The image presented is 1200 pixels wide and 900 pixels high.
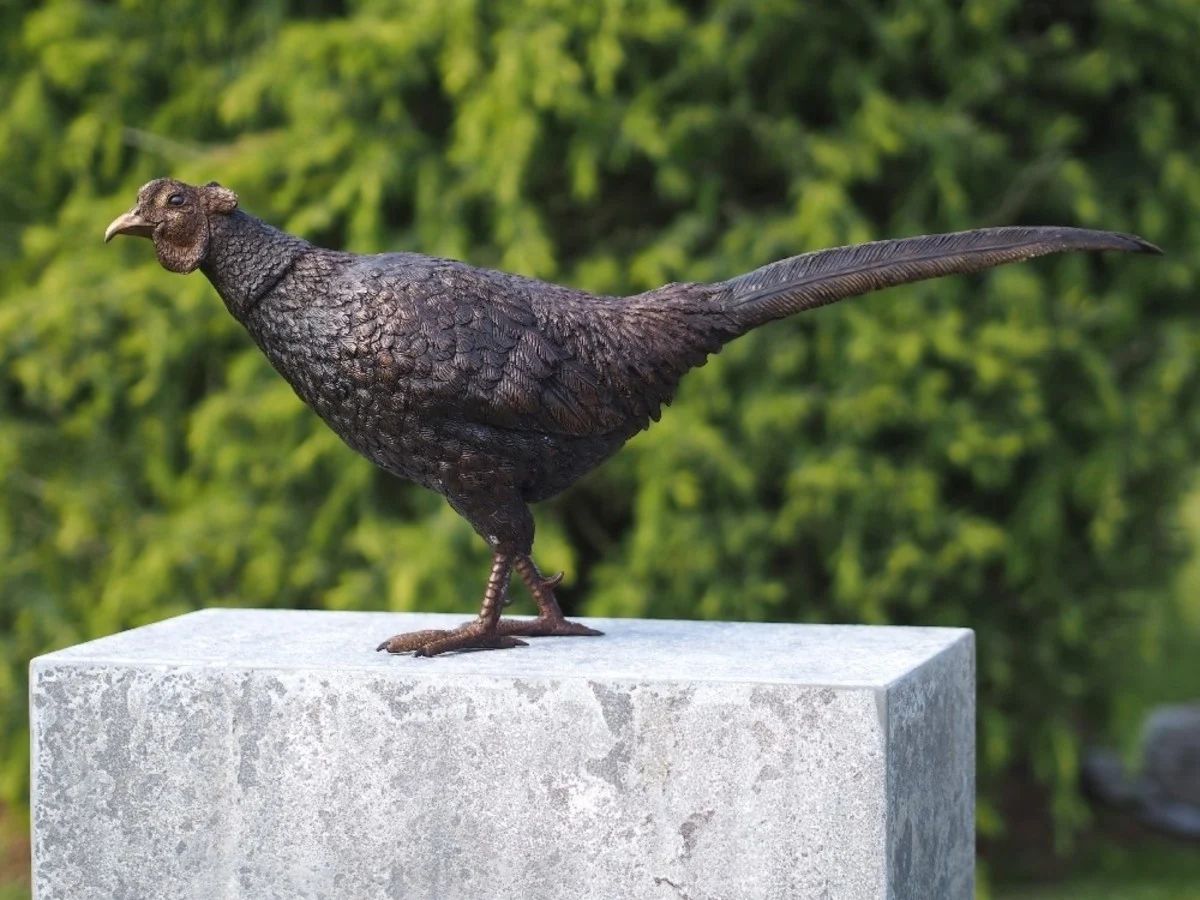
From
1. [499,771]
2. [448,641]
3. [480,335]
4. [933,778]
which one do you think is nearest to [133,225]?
[480,335]

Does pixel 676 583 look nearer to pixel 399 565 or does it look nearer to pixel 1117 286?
pixel 399 565

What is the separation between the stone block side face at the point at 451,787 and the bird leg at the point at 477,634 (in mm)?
188

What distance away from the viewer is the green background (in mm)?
4965

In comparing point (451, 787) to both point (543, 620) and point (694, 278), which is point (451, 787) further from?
point (694, 278)

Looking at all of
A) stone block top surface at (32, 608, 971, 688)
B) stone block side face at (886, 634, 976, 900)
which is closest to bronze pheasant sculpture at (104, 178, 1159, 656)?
stone block top surface at (32, 608, 971, 688)

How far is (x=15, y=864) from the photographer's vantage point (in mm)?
5855

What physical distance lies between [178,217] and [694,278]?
79.5 inches

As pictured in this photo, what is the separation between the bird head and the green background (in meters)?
1.70

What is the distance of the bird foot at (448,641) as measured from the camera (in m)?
3.30

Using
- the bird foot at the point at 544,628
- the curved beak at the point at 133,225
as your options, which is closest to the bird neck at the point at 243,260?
the curved beak at the point at 133,225

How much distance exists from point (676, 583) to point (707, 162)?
4.27 ft

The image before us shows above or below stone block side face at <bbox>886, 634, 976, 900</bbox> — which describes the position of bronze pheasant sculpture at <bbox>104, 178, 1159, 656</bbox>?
above

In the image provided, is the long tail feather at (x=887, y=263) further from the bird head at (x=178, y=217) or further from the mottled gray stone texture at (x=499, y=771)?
the bird head at (x=178, y=217)

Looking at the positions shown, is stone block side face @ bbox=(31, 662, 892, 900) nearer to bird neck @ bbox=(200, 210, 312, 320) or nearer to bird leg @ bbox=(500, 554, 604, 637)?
bird leg @ bbox=(500, 554, 604, 637)
